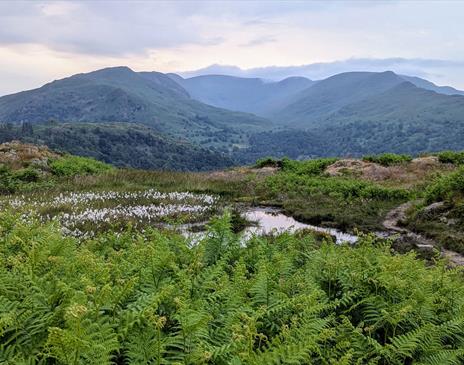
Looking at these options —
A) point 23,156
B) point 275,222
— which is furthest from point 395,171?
point 23,156

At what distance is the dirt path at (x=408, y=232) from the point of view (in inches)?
627

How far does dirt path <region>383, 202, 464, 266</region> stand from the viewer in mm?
15930

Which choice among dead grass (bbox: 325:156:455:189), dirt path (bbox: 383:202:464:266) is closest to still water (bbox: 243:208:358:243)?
dirt path (bbox: 383:202:464:266)

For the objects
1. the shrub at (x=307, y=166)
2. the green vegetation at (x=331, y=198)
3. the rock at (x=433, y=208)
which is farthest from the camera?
the shrub at (x=307, y=166)

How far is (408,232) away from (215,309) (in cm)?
1653

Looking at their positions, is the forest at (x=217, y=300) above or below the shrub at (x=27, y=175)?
above

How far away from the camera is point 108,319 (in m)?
4.63

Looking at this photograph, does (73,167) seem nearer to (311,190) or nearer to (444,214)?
(311,190)

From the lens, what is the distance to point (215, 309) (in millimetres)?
5531

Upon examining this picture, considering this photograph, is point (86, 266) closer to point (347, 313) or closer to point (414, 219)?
point (347, 313)

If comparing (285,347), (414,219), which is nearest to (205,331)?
(285,347)

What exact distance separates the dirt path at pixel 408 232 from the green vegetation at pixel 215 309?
23.7ft

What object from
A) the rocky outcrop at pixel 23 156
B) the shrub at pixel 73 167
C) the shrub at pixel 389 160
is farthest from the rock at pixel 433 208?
the rocky outcrop at pixel 23 156

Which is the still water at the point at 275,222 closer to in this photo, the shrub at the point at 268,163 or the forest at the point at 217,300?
the forest at the point at 217,300
